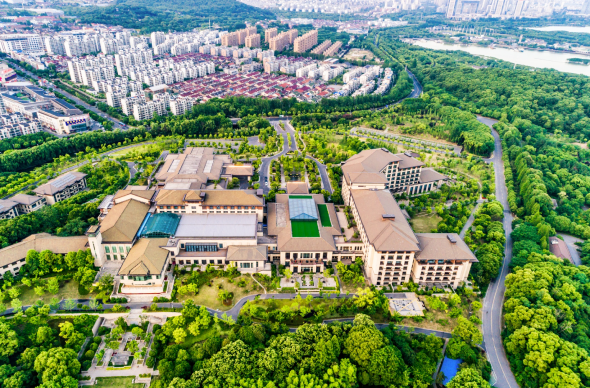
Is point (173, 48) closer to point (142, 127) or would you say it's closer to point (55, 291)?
point (142, 127)

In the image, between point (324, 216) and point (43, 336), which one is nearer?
point (43, 336)

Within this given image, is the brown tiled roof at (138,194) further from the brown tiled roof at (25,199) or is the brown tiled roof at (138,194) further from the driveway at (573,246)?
the driveway at (573,246)

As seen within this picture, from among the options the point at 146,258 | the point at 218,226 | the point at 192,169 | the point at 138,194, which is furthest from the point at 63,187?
the point at 218,226

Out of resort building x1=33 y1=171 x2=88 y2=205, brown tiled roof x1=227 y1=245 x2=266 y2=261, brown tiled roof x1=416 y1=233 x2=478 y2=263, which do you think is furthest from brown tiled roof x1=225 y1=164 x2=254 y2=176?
brown tiled roof x1=416 y1=233 x2=478 y2=263

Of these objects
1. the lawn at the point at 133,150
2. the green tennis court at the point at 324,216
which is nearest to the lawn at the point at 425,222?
the green tennis court at the point at 324,216

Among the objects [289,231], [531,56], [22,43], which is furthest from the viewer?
[531,56]

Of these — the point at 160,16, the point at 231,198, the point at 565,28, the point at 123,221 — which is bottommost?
the point at 123,221

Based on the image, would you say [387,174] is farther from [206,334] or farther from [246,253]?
[206,334]
